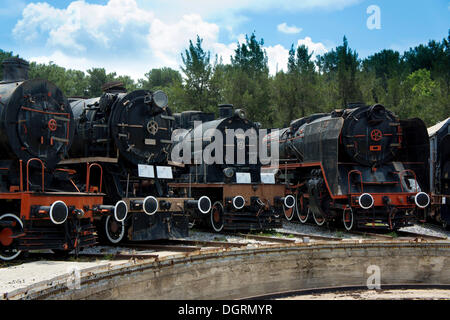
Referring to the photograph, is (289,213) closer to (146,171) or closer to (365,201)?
(365,201)

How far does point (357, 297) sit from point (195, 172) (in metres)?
6.26

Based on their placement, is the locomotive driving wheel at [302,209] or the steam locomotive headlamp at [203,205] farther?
the locomotive driving wheel at [302,209]

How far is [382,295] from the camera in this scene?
27.3ft

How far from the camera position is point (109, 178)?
985 cm

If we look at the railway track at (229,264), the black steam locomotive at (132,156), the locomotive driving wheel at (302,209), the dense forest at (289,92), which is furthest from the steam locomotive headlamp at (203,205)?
the dense forest at (289,92)

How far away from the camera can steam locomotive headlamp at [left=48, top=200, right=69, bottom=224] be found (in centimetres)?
703

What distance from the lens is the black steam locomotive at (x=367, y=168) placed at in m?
12.0

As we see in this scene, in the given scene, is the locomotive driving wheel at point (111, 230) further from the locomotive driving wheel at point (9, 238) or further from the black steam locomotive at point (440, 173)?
the black steam locomotive at point (440, 173)

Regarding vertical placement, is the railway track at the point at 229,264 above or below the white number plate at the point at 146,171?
below

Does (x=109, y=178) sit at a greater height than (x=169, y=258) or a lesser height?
greater
